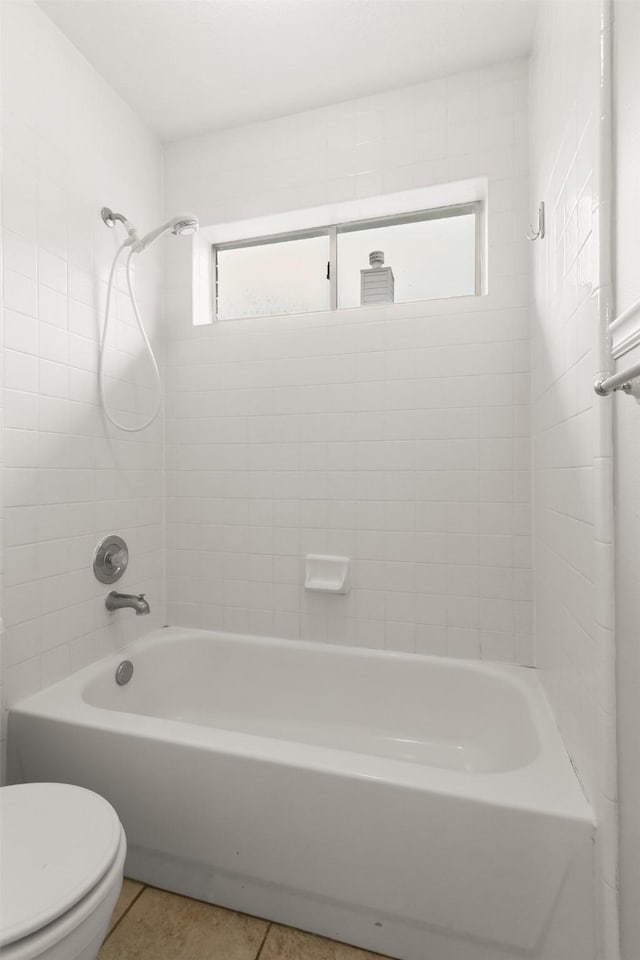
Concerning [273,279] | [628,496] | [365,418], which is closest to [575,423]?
[628,496]

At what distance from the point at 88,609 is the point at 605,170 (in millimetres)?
1940

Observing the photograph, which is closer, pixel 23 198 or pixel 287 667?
pixel 23 198

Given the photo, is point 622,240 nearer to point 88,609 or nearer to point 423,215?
point 423,215

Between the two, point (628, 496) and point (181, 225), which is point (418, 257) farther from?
point (628, 496)

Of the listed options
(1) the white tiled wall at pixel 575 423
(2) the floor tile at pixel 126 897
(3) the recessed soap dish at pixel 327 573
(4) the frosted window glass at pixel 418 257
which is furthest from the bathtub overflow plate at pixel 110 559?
(1) the white tiled wall at pixel 575 423

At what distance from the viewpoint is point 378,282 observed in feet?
6.59

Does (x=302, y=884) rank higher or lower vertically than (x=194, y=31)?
lower

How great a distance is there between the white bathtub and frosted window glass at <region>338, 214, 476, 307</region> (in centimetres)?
154

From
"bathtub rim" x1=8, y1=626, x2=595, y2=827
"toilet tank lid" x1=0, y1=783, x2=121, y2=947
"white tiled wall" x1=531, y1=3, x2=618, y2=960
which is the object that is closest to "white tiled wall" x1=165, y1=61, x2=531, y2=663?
"white tiled wall" x1=531, y1=3, x2=618, y2=960

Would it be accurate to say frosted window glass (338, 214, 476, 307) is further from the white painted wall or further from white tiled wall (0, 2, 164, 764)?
the white painted wall

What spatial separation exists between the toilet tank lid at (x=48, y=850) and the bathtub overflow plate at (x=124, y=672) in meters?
0.64

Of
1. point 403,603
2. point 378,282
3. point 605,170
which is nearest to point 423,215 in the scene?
point 378,282

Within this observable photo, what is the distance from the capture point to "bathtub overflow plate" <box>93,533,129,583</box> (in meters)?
1.76

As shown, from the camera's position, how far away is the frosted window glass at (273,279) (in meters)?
2.14
